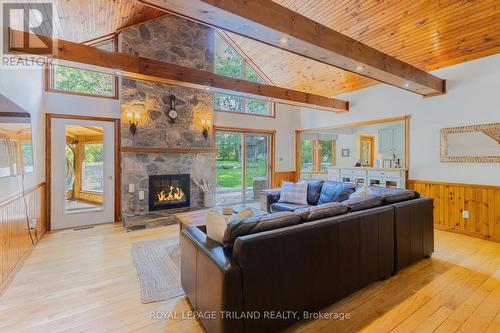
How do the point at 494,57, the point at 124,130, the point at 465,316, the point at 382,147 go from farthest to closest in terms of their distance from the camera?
the point at 382,147
the point at 124,130
the point at 494,57
the point at 465,316

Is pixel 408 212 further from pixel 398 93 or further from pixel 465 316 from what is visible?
pixel 398 93

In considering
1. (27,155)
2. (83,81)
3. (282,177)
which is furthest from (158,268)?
(282,177)

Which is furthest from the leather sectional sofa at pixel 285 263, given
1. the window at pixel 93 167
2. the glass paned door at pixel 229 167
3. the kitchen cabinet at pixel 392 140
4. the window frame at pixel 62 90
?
the kitchen cabinet at pixel 392 140

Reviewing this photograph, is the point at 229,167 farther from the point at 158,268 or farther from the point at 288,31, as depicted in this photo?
the point at 288,31

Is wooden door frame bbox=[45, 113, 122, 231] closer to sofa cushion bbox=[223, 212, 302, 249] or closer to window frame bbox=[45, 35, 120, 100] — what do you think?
window frame bbox=[45, 35, 120, 100]

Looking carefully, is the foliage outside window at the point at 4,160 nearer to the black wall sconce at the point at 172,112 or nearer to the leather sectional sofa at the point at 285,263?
the leather sectional sofa at the point at 285,263

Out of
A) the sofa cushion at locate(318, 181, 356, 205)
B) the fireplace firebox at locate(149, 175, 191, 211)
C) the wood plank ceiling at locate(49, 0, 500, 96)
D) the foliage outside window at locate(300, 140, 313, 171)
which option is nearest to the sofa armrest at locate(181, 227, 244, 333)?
the sofa cushion at locate(318, 181, 356, 205)

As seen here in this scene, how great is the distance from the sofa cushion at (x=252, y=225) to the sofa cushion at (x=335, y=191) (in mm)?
2520

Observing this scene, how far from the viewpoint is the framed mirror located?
381 centimetres

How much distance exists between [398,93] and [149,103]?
515 cm

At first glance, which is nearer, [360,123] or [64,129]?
[64,129]

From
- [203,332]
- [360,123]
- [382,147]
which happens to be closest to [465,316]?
[203,332]

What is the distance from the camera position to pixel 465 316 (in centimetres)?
201

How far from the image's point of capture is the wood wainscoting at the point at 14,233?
7.91ft
